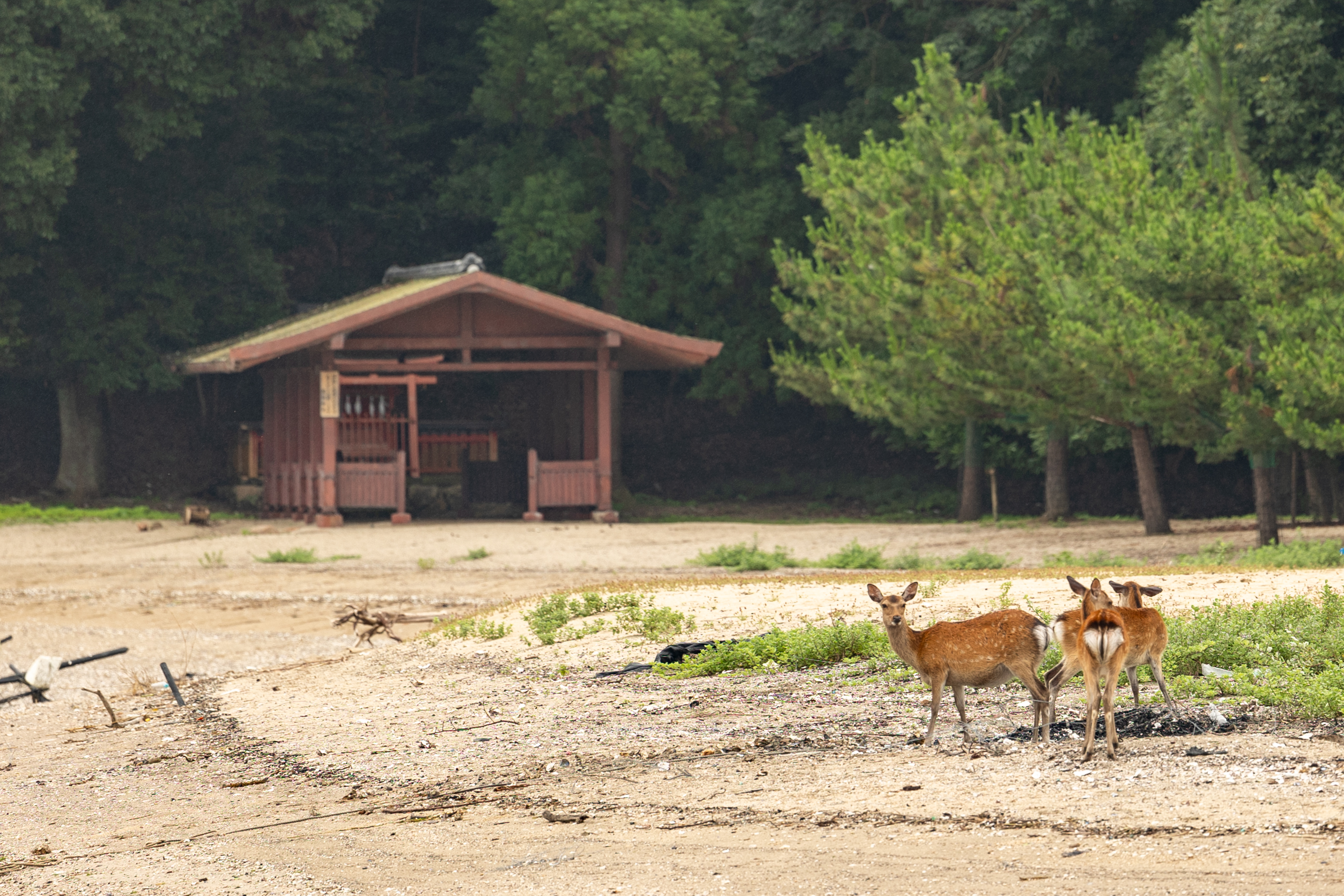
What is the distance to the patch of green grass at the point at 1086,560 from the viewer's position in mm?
18656

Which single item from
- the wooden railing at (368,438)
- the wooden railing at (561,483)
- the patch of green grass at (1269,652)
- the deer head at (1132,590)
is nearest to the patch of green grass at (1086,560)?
the patch of green grass at (1269,652)

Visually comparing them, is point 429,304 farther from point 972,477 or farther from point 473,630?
point 473,630

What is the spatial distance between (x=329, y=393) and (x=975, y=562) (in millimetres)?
12932

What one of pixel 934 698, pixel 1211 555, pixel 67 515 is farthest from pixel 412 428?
pixel 934 698

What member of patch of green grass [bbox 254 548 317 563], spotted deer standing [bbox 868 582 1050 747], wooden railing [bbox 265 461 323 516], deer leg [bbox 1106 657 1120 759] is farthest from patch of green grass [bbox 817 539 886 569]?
deer leg [bbox 1106 657 1120 759]

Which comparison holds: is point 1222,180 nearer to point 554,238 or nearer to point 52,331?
point 554,238

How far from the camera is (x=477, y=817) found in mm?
7902

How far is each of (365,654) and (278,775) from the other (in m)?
4.50

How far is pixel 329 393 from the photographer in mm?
28766

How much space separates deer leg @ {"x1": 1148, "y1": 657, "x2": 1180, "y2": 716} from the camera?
8.23m

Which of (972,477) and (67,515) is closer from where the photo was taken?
(67,515)

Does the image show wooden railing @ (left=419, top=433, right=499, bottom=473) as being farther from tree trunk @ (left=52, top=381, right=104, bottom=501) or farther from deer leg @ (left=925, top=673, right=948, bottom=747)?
deer leg @ (left=925, top=673, right=948, bottom=747)

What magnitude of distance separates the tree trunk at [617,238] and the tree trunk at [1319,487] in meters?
15.7

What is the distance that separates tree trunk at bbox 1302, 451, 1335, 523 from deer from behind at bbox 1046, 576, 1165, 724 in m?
18.4
